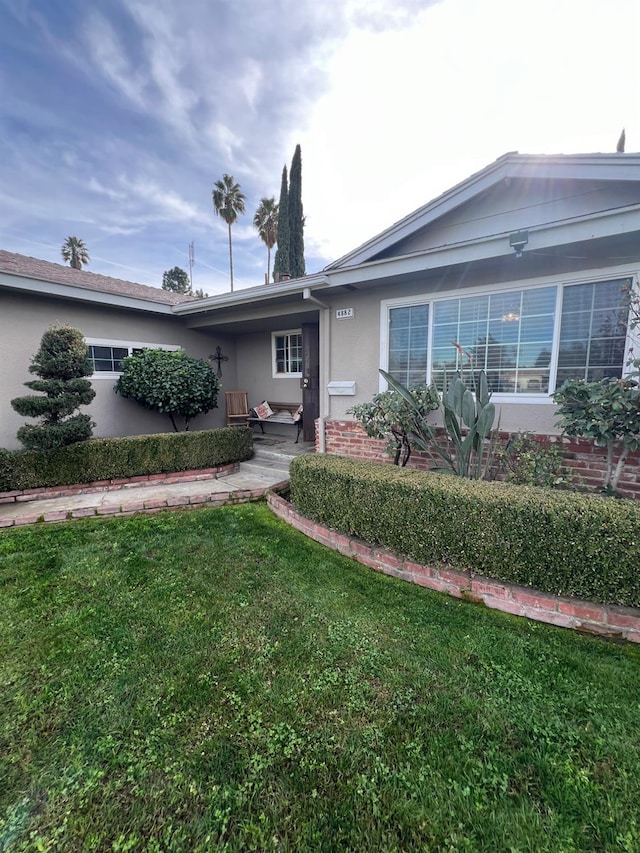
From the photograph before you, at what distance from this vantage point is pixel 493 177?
173 inches

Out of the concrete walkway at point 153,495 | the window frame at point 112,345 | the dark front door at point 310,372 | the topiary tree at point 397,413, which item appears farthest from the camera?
the dark front door at point 310,372

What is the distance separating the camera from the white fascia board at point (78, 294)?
5.43m

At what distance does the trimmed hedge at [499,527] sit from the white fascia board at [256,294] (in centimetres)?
307

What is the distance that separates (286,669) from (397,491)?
5.68 ft

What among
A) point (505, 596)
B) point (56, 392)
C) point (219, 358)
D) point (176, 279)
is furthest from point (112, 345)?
point (176, 279)

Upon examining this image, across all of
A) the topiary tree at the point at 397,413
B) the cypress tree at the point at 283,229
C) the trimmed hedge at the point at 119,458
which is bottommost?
the trimmed hedge at the point at 119,458

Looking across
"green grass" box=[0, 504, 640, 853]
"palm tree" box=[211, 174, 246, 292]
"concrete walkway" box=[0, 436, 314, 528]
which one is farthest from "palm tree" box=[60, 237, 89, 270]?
"green grass" box=[0, 504, 640, 853]

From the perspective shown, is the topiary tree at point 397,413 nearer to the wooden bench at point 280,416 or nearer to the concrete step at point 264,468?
the concrete step at point 264,468

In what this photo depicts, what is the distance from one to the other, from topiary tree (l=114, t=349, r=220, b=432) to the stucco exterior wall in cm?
45

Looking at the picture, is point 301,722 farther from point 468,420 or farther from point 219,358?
point 219,358

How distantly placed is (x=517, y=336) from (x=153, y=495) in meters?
5.47

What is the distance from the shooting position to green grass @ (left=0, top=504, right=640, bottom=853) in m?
1.46

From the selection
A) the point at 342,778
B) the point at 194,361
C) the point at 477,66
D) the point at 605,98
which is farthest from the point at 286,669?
the point at 605,98

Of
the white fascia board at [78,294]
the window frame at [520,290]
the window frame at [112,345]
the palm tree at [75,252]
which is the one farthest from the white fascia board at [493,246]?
the palm tree at [75,252]
